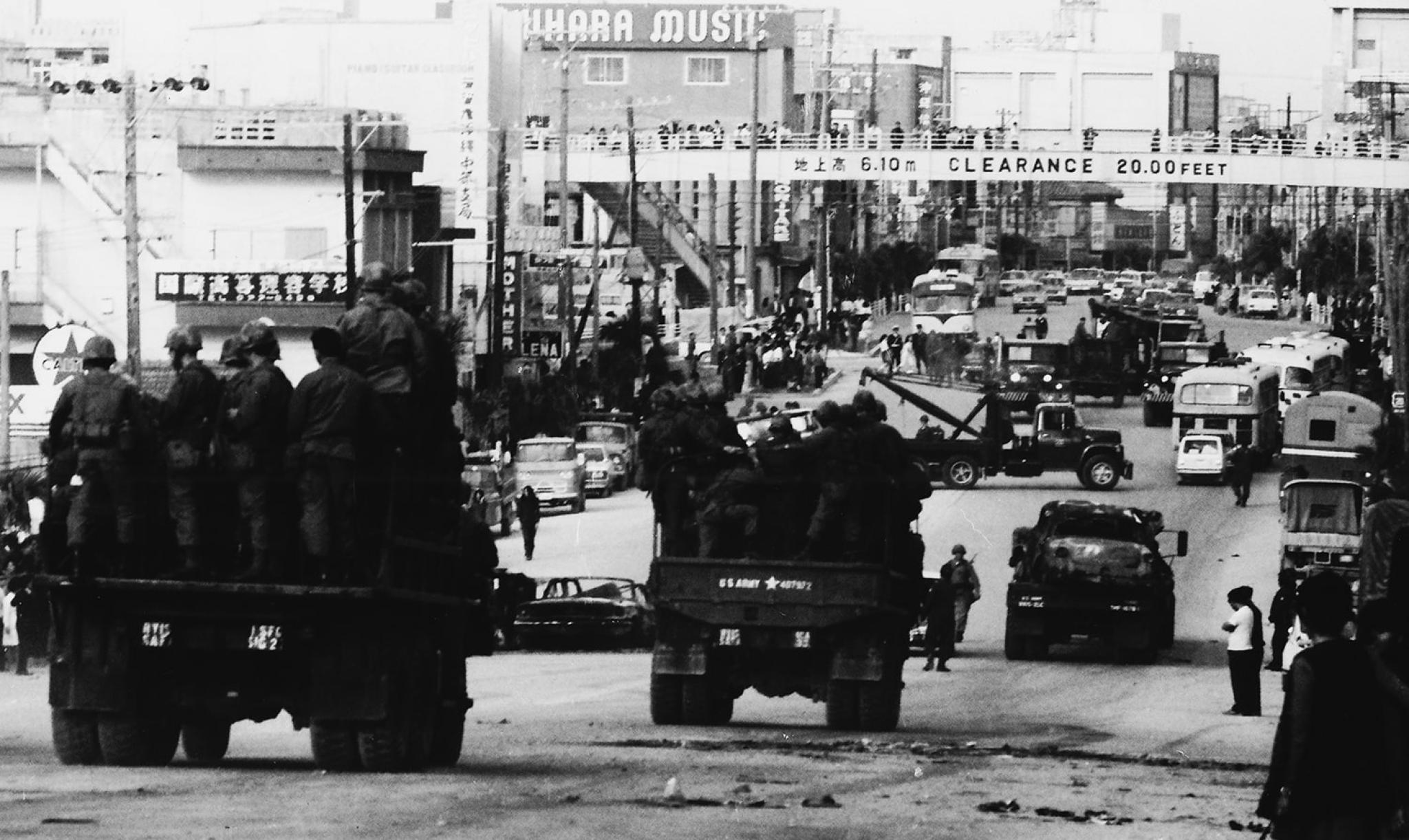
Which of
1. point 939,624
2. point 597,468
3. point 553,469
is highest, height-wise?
point 553,469

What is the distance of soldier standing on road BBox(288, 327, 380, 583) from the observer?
14312mm

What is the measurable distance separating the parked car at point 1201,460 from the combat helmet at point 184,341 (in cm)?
4161

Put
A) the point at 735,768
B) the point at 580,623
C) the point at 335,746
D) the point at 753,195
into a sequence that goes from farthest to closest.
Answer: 1. the point at 753,195
2. the point at 580,623
3. the point at 735,768
4. the point at 335,746

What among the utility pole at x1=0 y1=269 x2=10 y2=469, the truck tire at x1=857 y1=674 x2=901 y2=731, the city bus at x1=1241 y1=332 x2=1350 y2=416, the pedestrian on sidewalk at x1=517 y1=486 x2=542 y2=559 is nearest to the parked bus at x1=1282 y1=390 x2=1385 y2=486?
the city bus at x1=1241 y1=332 x2=1350 y2=416

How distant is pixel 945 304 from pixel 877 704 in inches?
2530

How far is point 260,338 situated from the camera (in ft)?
48.5

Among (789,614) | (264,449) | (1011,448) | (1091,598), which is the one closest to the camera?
(264,449)

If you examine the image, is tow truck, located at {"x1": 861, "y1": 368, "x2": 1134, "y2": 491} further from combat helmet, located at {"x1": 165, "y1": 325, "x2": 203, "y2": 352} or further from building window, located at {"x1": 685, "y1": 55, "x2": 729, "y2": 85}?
building window, located at {"x1": 685, "y1": 55, "x2": 729, "y2": 85}

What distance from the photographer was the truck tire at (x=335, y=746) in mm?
14633

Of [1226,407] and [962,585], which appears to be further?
[1226,407]

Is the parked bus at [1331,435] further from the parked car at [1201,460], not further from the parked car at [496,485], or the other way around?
the parked car at [496,485]

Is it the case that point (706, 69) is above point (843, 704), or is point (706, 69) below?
above

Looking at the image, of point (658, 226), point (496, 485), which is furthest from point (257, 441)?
point (658, 226)

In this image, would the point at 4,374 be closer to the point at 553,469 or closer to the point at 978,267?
the point at 553,469
